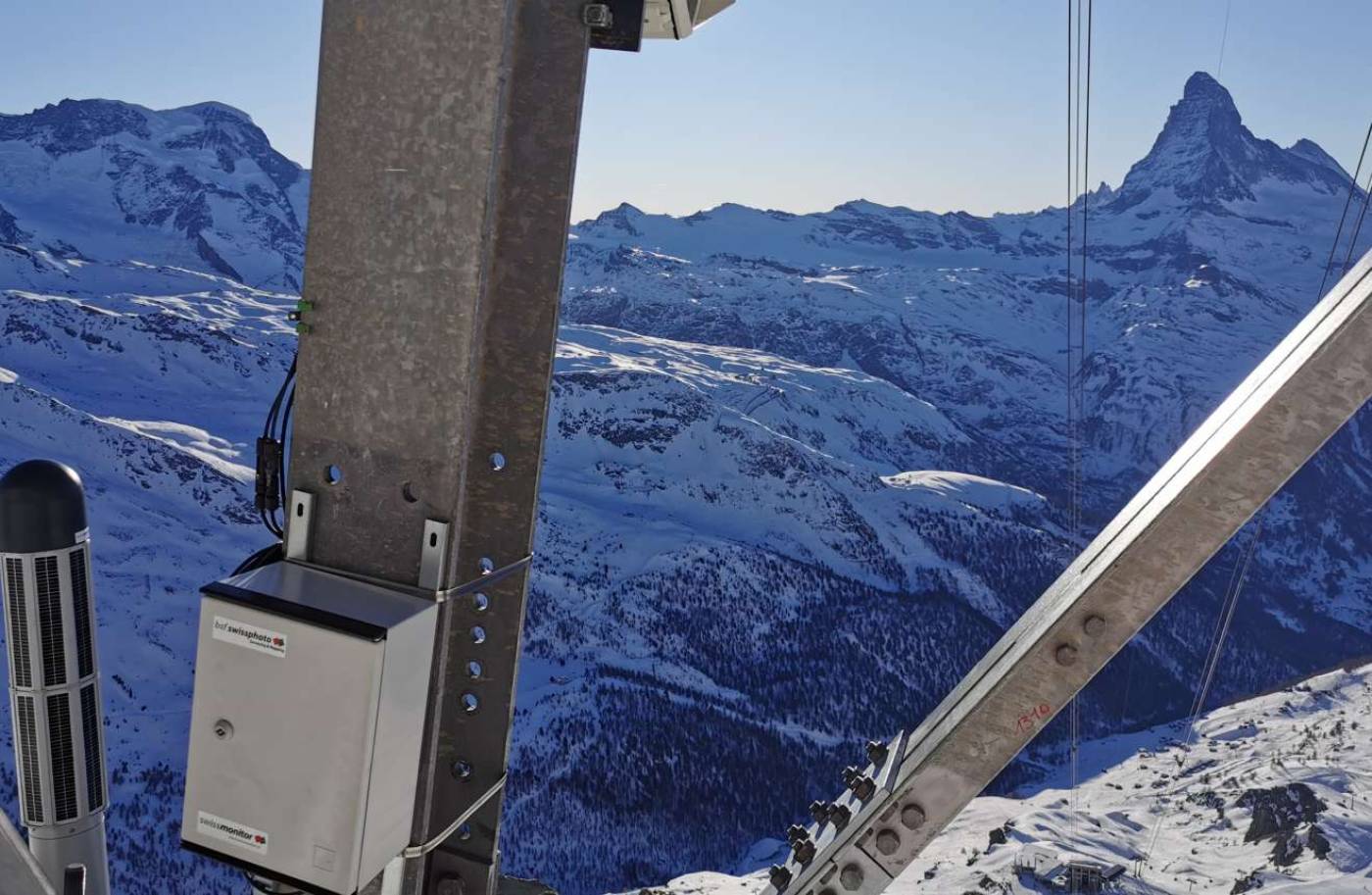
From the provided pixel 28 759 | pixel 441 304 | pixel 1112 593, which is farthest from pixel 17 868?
pixel 28 759

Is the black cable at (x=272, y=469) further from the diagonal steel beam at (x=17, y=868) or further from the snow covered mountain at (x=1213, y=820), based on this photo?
the snow covered mountain at (x=1213, y=820)

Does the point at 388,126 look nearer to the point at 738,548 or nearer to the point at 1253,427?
the point at 1253,427

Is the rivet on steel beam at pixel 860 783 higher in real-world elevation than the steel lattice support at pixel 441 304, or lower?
lower

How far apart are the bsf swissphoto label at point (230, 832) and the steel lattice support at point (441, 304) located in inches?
14.1

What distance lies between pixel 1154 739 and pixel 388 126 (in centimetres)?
13108

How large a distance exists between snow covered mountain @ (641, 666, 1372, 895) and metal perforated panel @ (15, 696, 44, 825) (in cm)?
4416

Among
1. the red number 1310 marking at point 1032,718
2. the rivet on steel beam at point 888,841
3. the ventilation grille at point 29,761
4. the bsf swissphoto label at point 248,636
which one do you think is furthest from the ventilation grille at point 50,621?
the red number 1310 marking at point 1032,718

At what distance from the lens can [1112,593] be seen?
1942 millimetres

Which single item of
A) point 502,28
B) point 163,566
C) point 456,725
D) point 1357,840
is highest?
point 502,28

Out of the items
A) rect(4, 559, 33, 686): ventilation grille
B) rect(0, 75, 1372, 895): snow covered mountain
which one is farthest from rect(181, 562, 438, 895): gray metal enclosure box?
rect(0, 75, 1372, 895): snow covered mountain

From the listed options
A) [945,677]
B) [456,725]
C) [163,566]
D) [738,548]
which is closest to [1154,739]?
[945,677]

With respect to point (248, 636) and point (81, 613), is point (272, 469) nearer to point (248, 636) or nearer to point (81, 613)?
point (248, 636)

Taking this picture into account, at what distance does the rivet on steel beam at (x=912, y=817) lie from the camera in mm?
2117

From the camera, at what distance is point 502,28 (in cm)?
223
